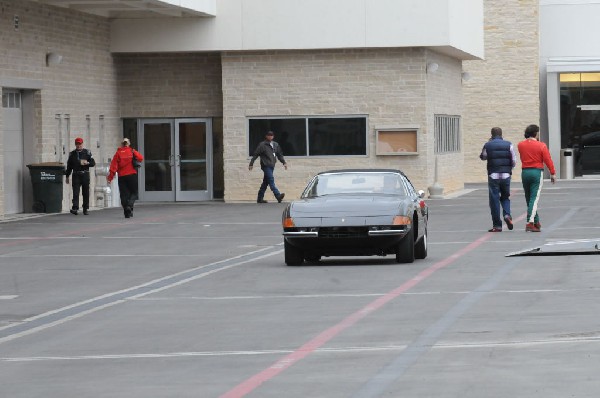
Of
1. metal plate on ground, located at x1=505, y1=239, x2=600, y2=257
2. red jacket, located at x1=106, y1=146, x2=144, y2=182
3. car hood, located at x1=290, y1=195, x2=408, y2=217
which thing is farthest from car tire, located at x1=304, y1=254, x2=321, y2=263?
red jacket, located at x1=106, y1=146, x2=144, y2=182

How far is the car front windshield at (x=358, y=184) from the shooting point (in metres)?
21.2

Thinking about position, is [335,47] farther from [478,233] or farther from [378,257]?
[378,257]

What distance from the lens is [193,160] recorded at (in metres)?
44.9

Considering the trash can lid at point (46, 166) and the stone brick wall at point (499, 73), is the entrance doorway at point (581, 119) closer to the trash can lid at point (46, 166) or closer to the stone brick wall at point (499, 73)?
the stone brick wall at point (499, 73)

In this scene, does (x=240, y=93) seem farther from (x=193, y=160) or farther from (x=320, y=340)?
(x=320, y=340)

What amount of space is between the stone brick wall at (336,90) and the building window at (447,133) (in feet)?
8.64

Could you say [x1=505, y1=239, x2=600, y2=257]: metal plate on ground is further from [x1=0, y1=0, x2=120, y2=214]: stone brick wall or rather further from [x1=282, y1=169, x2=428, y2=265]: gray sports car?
[x1=0, y1=0, x2=120, y2=214]: stone brick wall

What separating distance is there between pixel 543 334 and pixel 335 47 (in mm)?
30374

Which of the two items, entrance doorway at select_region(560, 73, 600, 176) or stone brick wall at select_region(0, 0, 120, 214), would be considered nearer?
stone brick wall at select_region(0, 0, 120, 214)

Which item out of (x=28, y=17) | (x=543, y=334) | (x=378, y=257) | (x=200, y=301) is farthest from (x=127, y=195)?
(x=543, y=334)

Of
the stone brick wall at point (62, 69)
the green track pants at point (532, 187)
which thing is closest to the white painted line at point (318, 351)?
the green track pants at point (532, 187)

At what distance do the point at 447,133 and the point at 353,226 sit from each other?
29385mm

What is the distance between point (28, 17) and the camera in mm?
36031

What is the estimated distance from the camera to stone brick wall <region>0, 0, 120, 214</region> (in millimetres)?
35344
